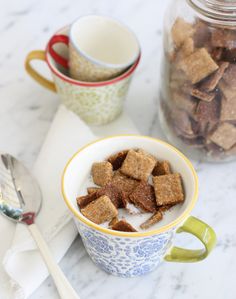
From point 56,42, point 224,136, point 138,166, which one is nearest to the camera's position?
point 138,166

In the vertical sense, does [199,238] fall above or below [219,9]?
below

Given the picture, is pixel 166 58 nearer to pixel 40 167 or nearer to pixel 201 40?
pixel 201 40

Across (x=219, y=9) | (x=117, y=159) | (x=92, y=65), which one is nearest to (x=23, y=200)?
(x=117, y=159)

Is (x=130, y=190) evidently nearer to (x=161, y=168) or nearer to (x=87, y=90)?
(x=161, y=168)

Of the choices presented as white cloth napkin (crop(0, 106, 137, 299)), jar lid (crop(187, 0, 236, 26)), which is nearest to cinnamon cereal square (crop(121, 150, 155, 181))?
white cloth napkin (crop(0, 106, 137, 299))

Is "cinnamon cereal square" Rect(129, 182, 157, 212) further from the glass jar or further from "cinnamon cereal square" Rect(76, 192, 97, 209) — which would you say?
the glass jar
